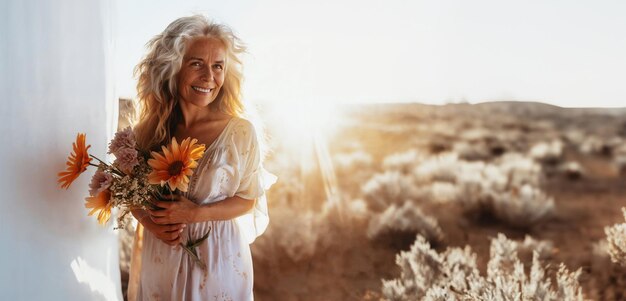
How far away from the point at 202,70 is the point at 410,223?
204cm

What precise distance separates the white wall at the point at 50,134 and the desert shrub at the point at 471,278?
5.62ft

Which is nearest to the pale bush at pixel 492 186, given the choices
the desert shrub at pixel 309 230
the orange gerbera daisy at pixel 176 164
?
the desert shrub at pixel 309 230

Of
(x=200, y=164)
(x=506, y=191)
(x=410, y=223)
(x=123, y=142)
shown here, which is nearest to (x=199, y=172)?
(x=200, y=164)

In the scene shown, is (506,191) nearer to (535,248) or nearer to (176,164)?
(535,248)

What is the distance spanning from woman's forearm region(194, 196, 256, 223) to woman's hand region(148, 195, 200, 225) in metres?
0.02

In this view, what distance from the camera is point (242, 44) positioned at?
220cm

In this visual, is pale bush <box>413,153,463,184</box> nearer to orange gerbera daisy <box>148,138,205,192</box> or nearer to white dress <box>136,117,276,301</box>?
white dress <box>136,117,276,301</box>

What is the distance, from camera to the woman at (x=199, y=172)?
204 centimetres

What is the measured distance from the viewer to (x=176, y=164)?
1892 millimetres

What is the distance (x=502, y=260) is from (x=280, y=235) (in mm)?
1223

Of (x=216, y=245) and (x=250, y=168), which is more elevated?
(x=250, y=168)

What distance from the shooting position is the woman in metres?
2.04

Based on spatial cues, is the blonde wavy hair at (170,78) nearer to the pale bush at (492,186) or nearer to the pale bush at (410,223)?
the pale bush at (410,223)

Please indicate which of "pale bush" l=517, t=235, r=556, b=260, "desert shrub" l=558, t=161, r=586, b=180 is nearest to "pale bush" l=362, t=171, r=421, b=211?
"pale bush" l=517, t=235, r=556, b=260
